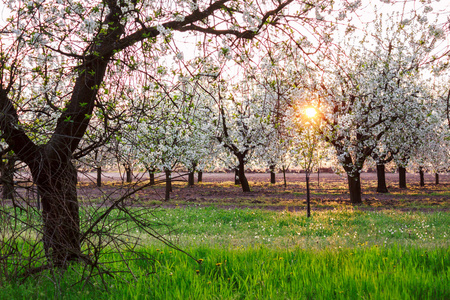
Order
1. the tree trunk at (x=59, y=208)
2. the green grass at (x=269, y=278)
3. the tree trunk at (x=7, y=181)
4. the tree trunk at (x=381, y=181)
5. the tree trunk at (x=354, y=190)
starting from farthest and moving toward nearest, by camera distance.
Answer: the tree trunk at (x=381, y=181) → the tree trunk at (x=354, y=190) → the tree trunk at (x=59, y=208) → the green grass at (x=269, y=278) → the tree trunk at (x=7, y=181)

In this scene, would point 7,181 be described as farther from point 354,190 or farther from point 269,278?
point 354,190

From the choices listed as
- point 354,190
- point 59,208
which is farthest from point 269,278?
point 354,190

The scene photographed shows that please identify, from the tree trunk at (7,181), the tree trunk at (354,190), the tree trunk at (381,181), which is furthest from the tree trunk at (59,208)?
Result: the tree trunk at (381,181)

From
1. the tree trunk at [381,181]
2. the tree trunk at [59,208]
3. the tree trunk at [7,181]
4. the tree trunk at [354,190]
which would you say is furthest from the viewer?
the tree trunk at [381,181]

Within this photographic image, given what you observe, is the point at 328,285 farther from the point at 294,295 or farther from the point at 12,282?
the point at 12,282

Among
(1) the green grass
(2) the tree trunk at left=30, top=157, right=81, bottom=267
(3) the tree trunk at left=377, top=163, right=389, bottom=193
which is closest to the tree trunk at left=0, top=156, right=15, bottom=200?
(2) the tree trunk at left=30, top=157, right=81, bottom=267

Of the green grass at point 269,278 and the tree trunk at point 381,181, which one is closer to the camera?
the green grass at point 269,278

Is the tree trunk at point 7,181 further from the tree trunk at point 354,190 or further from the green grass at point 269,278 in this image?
the tree trunk at point 354,190

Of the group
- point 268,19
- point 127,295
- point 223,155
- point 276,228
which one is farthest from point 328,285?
point 223,155

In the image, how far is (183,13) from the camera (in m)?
4.64

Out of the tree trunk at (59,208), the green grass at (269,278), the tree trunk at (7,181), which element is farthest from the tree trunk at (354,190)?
the tree trunk at (7,181)

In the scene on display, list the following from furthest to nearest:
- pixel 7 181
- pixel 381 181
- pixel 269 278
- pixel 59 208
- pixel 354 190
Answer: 1. pixel 381 181
2. pixel 354 190
3. pixel 59 208
4. pixel 269 278
5. pixel 7 181

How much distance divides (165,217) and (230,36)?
992cm

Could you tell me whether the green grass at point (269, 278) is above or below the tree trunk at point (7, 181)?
below
